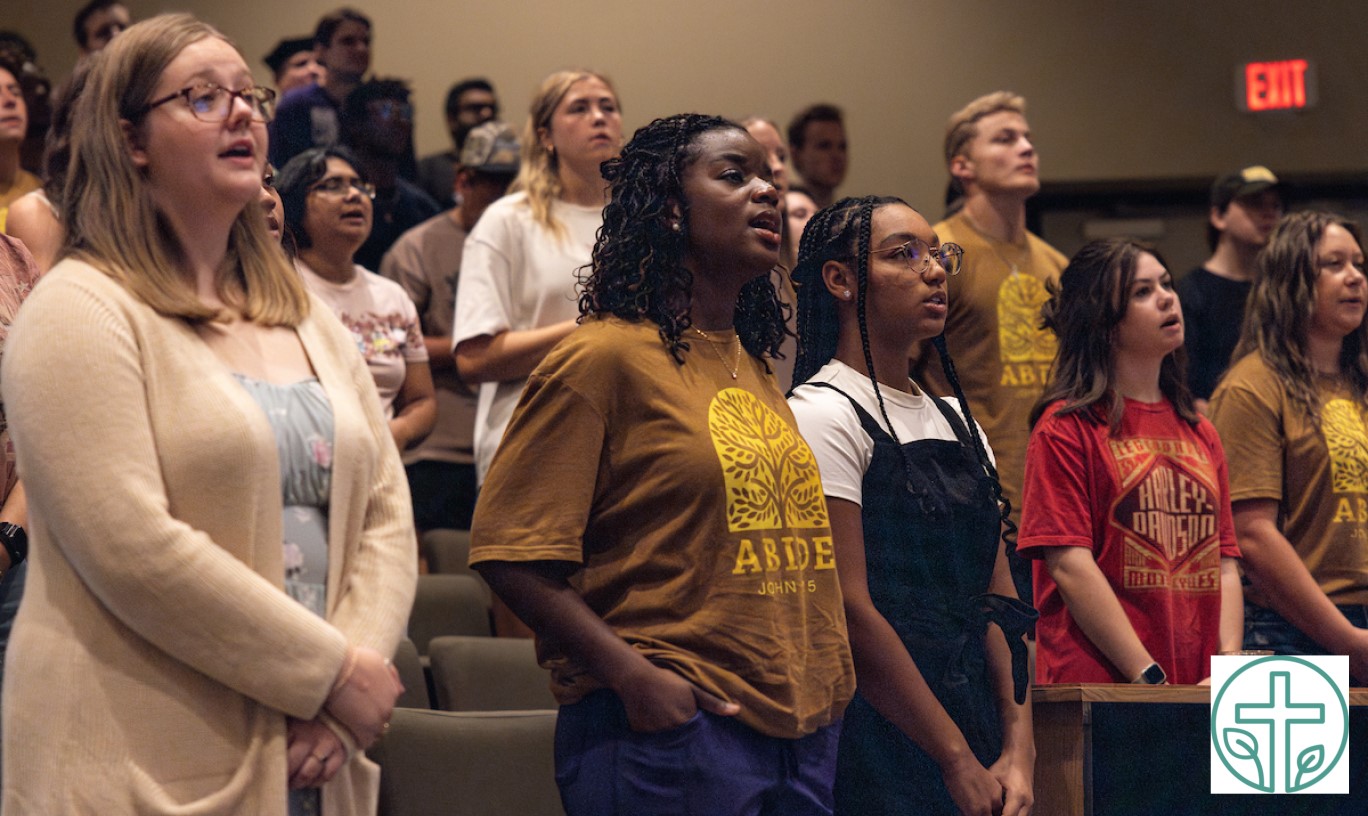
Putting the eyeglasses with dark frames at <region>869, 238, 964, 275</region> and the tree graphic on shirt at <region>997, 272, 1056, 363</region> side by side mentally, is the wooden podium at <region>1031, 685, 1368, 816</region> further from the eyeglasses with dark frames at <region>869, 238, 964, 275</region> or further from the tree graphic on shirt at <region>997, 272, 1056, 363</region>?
the tree graphic on shirt at <region>997, 272, 1056, 363</region>

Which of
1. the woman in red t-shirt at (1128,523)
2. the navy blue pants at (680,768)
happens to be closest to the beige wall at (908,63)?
the woman in red t-shirt at (1128,523)

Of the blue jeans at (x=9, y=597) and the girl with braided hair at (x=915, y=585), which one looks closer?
the blue jeans at (x=9, y=597)

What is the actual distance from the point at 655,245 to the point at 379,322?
1.69 m

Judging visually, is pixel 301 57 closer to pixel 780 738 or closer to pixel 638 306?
pixel 638 306

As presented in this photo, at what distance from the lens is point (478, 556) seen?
2.19m

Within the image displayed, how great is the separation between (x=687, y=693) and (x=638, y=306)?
552 millimetres

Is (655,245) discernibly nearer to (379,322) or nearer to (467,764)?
(467,764)

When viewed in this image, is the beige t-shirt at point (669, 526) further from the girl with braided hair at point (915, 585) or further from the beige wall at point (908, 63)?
the beige wall at point (908, 63)

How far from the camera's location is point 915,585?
8.46 ft

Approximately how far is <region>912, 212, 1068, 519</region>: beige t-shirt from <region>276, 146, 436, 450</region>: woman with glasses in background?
1.18 m

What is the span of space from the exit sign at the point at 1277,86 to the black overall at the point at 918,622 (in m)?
5.23

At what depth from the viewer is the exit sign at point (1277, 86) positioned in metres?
7.20

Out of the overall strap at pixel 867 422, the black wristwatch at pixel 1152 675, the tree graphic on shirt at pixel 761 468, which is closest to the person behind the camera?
the tree graphic on shirt at pixel 761 468

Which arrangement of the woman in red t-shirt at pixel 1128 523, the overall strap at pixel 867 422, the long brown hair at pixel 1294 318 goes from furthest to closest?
the long brown hair at pixel 1294 318 → the woman in red t-shirt at pixel 1128 523 → the overall strap at pixel 867 422
